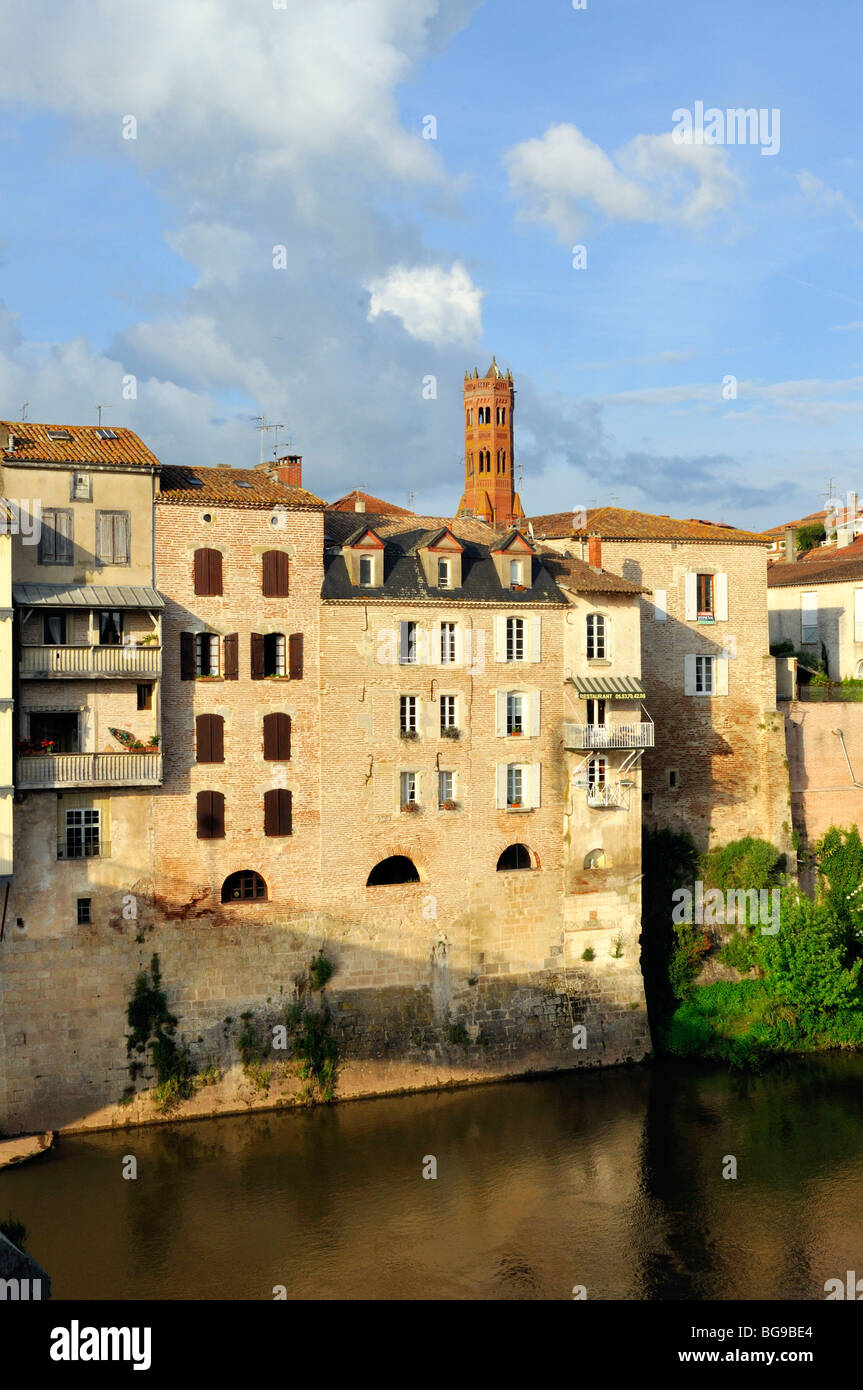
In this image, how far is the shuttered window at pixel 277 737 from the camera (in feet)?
143

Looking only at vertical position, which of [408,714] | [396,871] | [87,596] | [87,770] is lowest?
[396,871]

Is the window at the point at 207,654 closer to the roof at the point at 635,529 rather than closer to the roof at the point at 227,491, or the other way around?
the roof at the point at 227,491

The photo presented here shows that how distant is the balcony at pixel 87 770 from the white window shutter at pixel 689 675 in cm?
2166

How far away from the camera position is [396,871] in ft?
150

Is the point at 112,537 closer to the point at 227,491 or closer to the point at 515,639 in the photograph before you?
the point at 227,491

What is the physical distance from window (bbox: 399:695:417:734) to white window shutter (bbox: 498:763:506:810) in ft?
11.1

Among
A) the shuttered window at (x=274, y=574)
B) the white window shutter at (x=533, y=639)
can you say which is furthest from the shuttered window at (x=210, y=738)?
the white window shutter at (x=533, y=639)

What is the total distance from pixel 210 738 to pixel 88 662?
4536mm

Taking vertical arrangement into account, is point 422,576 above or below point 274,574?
above

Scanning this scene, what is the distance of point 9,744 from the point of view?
39.2m

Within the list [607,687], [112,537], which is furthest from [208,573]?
[607,687]
